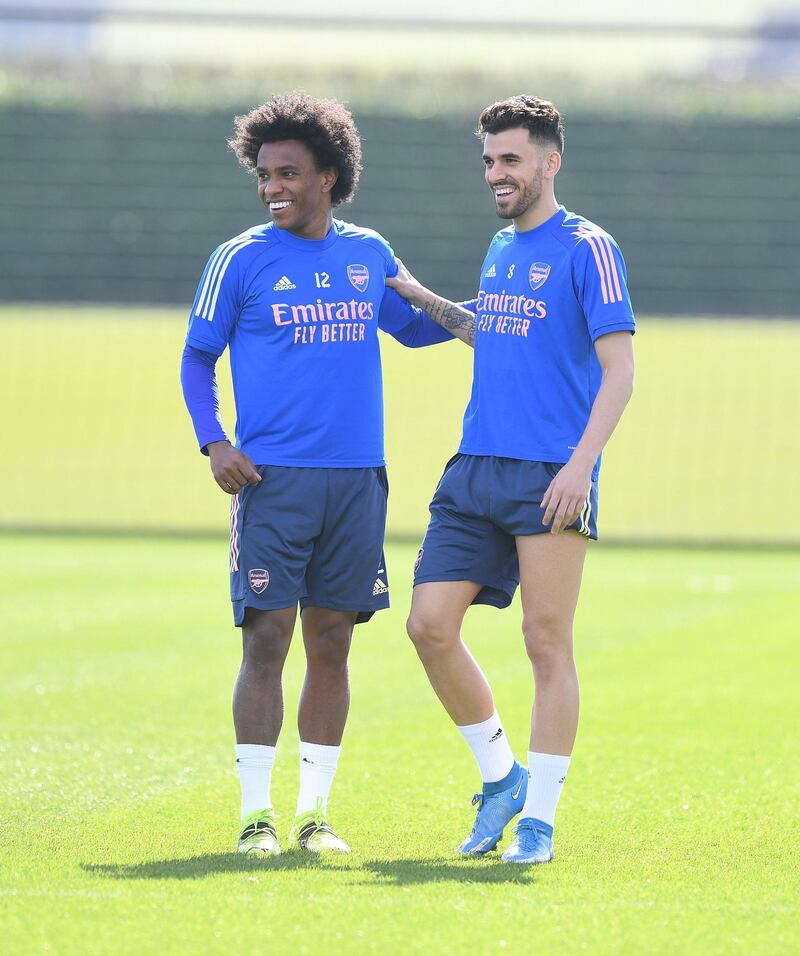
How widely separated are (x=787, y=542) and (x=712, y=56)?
14819mm

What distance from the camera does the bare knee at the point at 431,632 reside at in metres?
4.75

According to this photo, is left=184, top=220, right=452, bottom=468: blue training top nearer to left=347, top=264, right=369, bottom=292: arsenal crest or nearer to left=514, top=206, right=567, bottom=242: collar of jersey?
left=347, top=264, right=369, bottom=292: arsenal crest

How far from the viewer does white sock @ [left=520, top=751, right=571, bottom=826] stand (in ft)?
15.2

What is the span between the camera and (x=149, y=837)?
4.92 metres

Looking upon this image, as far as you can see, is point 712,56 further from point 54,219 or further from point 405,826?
point 405,826

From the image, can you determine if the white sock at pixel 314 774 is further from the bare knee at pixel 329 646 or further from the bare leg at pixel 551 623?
the bare leg at pixel 551 623

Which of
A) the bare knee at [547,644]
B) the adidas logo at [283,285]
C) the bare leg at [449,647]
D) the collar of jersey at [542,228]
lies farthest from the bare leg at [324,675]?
the collar of jersey at [542,228]

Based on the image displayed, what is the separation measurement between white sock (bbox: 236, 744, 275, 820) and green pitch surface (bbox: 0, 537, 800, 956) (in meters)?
0.17

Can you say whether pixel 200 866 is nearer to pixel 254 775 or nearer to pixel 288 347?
pixel 254 775

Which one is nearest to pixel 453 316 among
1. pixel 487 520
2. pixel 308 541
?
pixel 487 520

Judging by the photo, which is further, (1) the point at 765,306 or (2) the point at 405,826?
(1) the point at 765,306

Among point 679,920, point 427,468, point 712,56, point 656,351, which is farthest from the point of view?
point 712,56

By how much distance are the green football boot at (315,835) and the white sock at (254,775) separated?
115 millimetres

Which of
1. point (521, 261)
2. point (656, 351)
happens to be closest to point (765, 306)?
point (656, 351)
